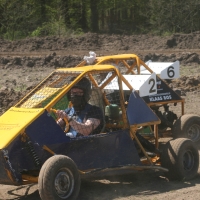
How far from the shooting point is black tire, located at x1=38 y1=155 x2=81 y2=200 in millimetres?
6539

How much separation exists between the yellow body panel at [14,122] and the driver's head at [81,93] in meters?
0.73

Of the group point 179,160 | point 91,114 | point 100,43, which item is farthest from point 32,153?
point 100,43

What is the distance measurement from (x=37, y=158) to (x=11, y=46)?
70.4 ft

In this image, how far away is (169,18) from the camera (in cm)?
3797

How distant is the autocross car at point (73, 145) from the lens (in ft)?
22.0

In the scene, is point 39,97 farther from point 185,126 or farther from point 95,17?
point 95,17

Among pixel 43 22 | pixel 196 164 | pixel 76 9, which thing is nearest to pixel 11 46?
pixel 43 22

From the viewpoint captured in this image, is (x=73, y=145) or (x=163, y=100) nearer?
(x=73, y=145)

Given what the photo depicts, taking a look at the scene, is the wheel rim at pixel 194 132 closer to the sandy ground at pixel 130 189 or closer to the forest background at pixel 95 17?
the sandy ground at pixel 130 189

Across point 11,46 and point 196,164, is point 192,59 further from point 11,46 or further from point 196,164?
point 196,164

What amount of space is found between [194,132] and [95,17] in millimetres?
32450

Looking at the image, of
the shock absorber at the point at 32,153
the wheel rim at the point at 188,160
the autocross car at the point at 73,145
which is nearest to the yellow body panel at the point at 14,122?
the autocross car at the point at 73,145

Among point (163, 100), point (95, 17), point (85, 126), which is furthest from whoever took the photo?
point (95, 17)

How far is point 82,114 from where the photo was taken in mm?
7652
